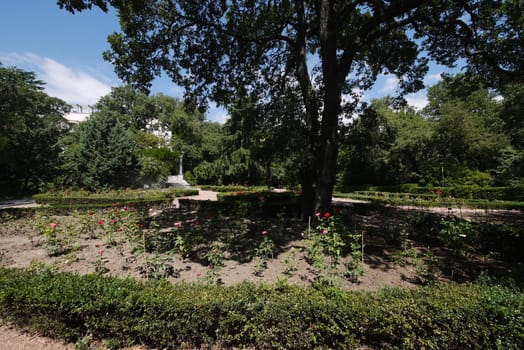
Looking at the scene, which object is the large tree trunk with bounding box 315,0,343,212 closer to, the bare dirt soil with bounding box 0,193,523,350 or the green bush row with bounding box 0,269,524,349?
the bare dirt soil with bounding box 0,193,523,350

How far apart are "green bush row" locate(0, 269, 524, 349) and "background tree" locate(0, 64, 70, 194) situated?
22.3 metres

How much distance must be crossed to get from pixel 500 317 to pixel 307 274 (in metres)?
2.56

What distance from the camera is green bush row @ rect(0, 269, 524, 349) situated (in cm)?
237

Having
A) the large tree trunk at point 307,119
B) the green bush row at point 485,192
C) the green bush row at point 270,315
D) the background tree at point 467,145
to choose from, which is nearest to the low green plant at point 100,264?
the green bush row at point 270,315

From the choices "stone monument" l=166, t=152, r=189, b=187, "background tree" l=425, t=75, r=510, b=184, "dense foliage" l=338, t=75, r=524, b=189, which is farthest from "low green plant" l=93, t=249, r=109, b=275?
"background tree" l=425, t=75, r=510, b=184

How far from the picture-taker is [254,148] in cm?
949

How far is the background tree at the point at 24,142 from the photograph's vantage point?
57.7 ft

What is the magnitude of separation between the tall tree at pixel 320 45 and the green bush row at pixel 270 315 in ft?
15.8

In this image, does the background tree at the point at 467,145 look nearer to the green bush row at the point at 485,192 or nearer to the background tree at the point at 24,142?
the green bush row at the point at 485,192

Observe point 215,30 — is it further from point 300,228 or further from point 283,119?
point 300,228

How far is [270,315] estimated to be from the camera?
254 cm

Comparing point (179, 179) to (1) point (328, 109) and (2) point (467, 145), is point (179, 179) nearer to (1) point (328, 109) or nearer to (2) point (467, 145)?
(1) point (328, 109)

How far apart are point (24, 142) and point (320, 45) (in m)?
28.0

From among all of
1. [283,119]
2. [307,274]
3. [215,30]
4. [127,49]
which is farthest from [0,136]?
[307,274]
